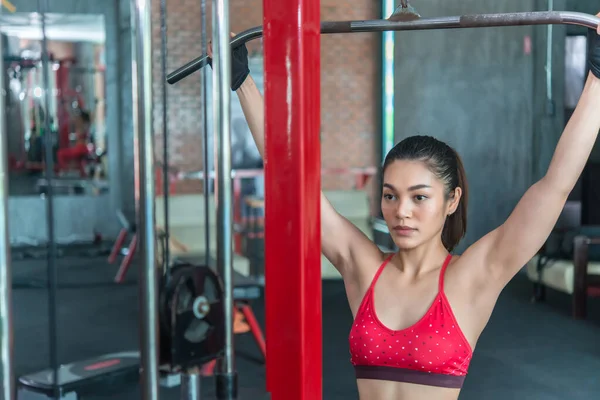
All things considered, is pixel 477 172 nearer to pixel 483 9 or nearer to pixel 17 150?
pixel 483 9

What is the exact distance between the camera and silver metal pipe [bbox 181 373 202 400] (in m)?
0.67

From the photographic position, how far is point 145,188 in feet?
1.86

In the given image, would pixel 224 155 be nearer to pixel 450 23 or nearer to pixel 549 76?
pixel 450 23

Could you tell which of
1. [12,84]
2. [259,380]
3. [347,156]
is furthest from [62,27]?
[259,380]

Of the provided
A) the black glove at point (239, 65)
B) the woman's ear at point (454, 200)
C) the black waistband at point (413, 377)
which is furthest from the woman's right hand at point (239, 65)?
the black waistband at point (413, 377)

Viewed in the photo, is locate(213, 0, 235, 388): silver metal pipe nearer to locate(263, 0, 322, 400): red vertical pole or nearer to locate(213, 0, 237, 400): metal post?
locate(213, 0, 237, 400): metal post

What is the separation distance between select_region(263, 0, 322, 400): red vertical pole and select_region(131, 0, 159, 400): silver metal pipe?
0.25m

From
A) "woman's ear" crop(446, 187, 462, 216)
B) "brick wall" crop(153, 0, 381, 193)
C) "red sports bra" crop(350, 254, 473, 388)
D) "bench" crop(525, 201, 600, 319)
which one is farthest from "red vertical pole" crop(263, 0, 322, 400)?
"brick wall" crop(153, 0, 381, 193)

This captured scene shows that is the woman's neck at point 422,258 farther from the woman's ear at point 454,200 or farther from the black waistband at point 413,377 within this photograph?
the black waistband at point 413,377

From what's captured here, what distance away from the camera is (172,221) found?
5.23 metres

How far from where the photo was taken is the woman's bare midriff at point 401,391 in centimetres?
128

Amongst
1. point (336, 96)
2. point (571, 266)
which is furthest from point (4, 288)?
point (336, 96)

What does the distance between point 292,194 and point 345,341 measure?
329 centimetres

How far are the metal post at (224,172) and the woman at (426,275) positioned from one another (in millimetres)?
585
